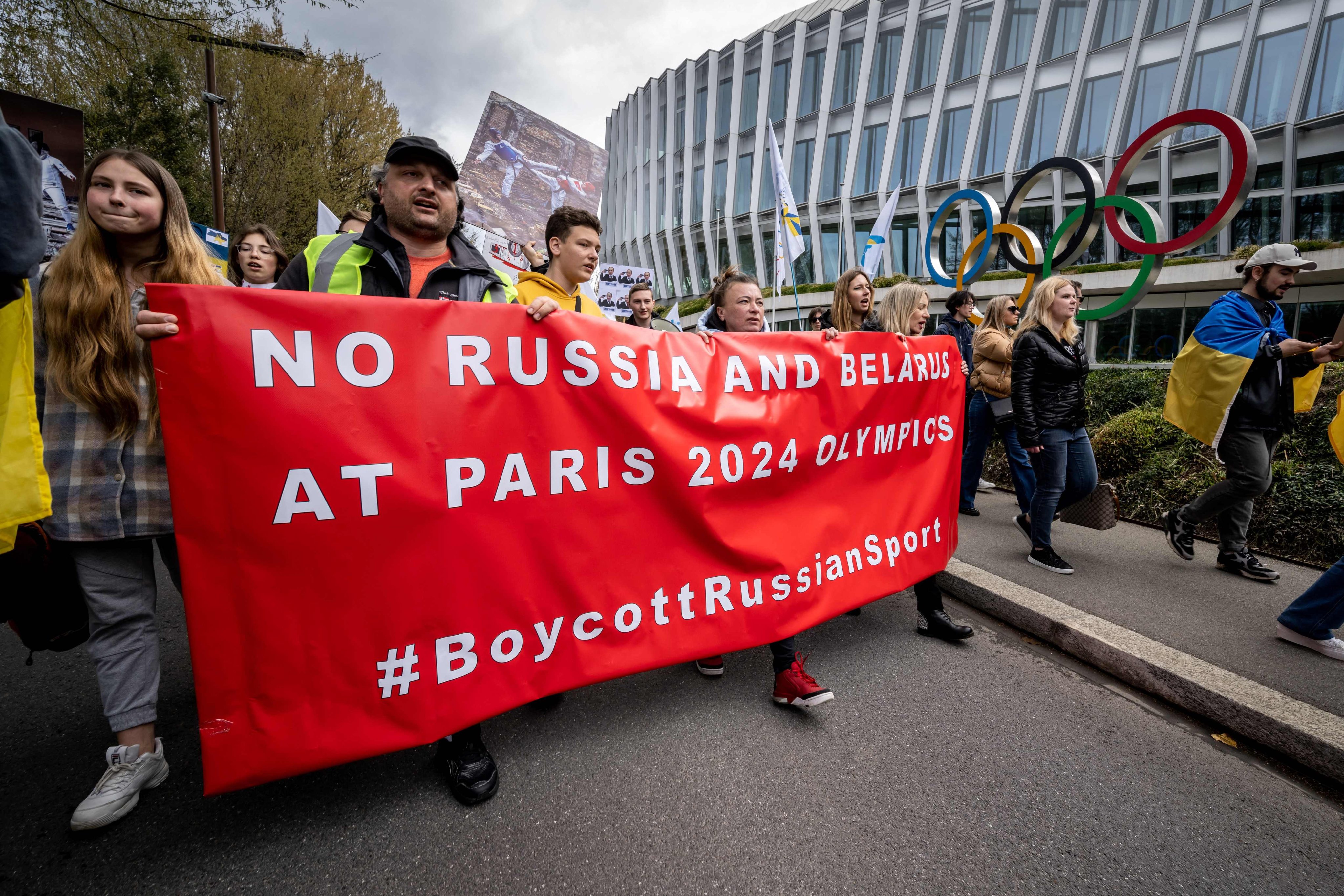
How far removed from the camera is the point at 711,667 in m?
2.80

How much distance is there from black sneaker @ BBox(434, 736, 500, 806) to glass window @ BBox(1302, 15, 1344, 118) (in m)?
26.9

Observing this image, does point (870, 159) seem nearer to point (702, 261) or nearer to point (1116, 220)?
point (702, 261)

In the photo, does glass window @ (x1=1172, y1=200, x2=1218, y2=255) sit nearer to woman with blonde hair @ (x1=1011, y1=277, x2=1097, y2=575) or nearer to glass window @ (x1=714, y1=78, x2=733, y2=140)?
glass window @ (x1=714, y1=78, x2=733, y2=140)

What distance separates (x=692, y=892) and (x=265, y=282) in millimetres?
4294

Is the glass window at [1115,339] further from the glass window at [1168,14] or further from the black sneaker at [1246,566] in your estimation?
the black sneaker at [1246,566]

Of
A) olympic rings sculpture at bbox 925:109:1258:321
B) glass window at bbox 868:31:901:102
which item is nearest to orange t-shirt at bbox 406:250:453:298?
olympic rings sculpture at bbox 925:109:1258:321

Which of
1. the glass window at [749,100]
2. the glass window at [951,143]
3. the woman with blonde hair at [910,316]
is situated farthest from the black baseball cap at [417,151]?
the glass window at [749,100]

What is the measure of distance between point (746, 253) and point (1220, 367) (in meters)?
30.7

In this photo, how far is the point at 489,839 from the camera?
5.94 feet

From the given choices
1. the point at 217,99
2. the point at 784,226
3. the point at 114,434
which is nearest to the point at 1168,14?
the point at 784,226

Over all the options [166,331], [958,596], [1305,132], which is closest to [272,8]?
[166,331]

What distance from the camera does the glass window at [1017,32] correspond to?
76.5ft

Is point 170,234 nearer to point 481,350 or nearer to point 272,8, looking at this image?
point 481,350

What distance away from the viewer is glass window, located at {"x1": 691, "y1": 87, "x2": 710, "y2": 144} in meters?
34.6
